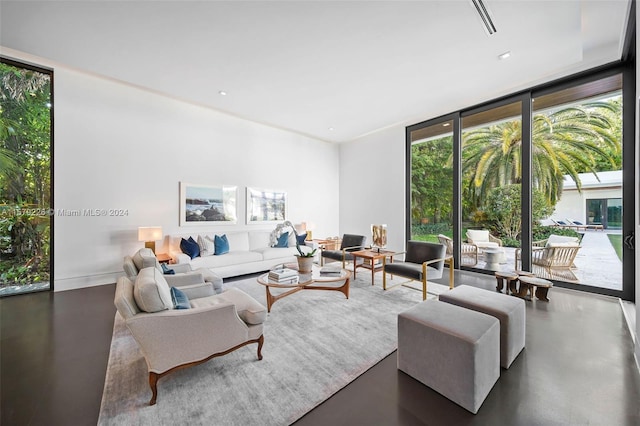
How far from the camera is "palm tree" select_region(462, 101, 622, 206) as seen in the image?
12.8 feet

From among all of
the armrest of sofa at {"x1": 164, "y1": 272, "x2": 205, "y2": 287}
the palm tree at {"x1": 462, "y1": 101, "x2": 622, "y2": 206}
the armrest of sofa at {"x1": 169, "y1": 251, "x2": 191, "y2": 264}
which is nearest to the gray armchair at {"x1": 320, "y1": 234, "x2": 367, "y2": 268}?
the palm tree at {"x1": 462, "y1": 101, "x2": 622, "y2": 206}

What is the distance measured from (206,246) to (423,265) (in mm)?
3940

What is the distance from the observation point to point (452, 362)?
1794 millimetres

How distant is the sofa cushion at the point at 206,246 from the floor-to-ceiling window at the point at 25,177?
2.16 metres

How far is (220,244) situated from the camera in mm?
5086

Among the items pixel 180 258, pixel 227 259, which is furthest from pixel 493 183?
pixel 180 258

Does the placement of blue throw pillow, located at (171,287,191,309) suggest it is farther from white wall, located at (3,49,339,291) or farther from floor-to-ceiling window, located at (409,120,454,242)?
floor-to-ceiling window, located at (409,120,454,242)

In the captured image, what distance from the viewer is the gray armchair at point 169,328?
5.66ft

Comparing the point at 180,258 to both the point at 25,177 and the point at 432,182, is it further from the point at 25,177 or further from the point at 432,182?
the point at 432,182

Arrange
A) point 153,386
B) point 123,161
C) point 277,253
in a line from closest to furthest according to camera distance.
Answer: point 153,386
point 123,161
point 277,253

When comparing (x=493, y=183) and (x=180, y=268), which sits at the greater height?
(x=493, y=183)

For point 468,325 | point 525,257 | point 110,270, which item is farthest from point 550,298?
point 110,270

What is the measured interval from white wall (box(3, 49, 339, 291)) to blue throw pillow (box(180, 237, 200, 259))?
505 millimetres

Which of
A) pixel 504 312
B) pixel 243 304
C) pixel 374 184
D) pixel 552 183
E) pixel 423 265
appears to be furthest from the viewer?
pixel 374 184
